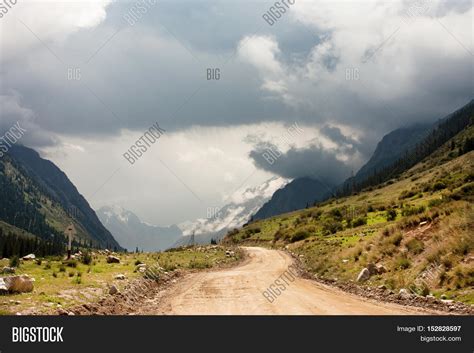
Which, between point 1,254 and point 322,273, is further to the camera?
point 1,254

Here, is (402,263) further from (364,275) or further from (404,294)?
(404,294)

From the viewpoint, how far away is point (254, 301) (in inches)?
878

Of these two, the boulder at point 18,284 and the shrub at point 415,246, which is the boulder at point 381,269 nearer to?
the shrub at point 415,246

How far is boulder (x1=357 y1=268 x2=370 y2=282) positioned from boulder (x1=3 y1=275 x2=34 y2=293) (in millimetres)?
19893

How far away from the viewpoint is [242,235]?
115 m

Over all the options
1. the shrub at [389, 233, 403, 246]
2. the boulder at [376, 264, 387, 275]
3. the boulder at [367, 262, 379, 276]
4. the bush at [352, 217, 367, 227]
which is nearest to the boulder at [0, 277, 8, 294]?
the boulder at [367, 262, 379, 276]

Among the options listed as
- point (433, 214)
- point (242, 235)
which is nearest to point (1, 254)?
point (242, 235)

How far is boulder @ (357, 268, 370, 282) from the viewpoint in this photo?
28.7 meters

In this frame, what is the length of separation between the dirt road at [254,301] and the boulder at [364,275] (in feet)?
6.70

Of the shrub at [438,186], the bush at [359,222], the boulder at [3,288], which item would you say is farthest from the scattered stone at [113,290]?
the shrub at [438,186]

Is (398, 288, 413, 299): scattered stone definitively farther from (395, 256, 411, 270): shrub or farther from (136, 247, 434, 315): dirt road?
(395, 256, 411, 270): shrub
